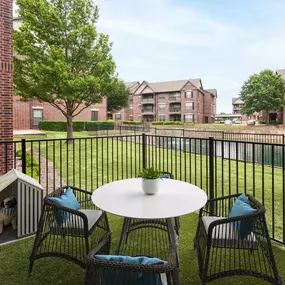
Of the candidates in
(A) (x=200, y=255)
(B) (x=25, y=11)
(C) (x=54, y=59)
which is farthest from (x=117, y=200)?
(B) (x=25, y=11)

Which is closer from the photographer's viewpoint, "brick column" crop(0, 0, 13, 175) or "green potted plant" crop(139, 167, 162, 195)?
"green potted plant" crop(139, 167, 162, 195)

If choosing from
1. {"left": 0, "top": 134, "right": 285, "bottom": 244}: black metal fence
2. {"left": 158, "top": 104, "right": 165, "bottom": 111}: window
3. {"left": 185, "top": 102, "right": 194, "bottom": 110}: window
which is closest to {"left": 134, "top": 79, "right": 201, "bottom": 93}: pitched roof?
{"left": 158, "top": 104, "right": 165, "bottom": 111}: window

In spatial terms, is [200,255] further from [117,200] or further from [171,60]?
[171,60]

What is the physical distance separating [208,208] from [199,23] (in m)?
28.7

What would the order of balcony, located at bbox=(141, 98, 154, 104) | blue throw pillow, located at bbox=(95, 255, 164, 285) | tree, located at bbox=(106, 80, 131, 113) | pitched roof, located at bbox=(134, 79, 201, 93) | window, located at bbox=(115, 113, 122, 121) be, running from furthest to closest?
window, located at bbox=(115, 113, 122, 121) → balcony, located at bbox=(141, 98, 154, 104) → pitched roof, located at bbox=(134, 79, 201, 93) → tree, located at bbox=(106, 80, 131, 113) → blue throw pillow, located at bbox=(95, 255, 164, 285)

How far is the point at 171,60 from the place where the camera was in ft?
257

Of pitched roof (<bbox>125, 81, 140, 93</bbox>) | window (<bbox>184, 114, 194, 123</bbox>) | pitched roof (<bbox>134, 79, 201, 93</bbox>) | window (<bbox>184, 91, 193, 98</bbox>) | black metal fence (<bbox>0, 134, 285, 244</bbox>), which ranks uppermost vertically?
pitched roof (<bbox>125, 81, 140, 93</bbox>)

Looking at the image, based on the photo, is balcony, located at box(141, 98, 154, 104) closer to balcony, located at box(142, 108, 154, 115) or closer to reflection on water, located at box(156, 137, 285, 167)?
balcony, located at box(142, 108, 154, 115)

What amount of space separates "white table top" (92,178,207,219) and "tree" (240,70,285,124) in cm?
4075

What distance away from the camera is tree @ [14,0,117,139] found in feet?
42.9

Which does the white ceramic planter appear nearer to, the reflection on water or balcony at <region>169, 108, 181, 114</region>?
the reflection on water

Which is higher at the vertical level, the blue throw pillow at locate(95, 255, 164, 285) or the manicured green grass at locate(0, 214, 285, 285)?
the blue throw pillow at locate(95, 255, 164, 285)

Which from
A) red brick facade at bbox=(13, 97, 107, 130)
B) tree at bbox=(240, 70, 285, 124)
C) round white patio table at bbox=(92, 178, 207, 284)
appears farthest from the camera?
tree at bbox=(240, 70, 285, 124)

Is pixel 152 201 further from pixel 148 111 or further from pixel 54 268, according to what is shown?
pixel 148 111
